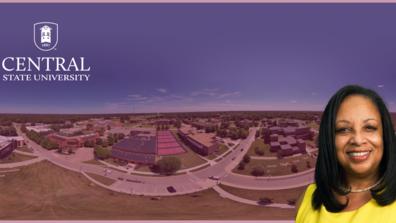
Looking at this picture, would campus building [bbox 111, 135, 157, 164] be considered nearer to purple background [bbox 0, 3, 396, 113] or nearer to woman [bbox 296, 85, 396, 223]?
purple background [bbox 0, 3, 396, 113]

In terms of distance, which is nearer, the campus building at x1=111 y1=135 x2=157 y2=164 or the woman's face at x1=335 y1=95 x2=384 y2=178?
the woman's face at x1=335 y1=95 x2=384 y2=178

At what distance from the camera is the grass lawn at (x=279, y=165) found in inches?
103

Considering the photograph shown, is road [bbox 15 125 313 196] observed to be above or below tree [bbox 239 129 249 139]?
below

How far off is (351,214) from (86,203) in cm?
197

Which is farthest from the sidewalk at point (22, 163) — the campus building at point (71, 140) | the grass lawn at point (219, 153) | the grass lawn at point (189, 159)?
the grass lawn at point (219, 153)

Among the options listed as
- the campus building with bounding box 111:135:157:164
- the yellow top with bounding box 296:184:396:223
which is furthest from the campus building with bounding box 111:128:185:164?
the yellow top with bounding box 296:184:396:223

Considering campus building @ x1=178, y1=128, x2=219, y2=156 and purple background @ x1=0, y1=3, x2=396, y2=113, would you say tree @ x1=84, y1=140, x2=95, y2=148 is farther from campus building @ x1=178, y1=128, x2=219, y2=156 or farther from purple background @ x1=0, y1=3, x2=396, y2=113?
campus building @ x1=178, y1=128, x2=219, y2=156

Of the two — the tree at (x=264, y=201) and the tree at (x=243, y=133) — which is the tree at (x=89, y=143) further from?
the tree at (x=264, y=201)

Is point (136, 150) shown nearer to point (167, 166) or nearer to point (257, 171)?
point (167, 166)

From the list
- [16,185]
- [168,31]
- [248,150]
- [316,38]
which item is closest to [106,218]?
[16,185]

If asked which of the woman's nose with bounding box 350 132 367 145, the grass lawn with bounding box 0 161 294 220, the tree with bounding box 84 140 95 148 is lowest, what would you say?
the grass lawn with bounding box 0 161 294 220

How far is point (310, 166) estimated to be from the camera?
2.63m

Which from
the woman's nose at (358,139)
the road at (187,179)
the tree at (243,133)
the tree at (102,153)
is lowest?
the road at (187,179)

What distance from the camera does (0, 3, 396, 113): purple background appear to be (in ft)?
8.55
